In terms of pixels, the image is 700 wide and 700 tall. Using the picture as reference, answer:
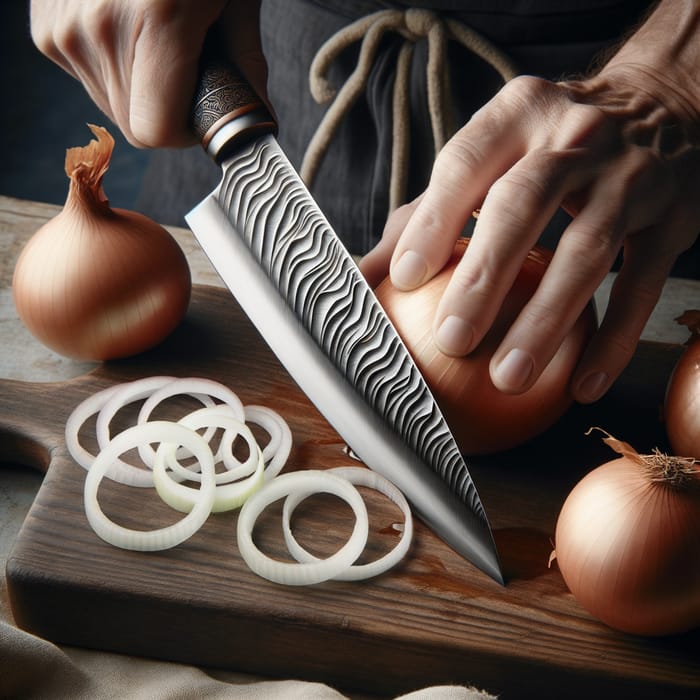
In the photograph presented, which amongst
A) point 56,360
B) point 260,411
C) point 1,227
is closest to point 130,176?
point 1,227

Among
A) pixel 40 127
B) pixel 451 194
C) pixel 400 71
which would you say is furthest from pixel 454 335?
pixel 40 127

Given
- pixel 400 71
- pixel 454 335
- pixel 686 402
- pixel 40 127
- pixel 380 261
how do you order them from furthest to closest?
pixel 40 127 < pixel 400 71 < pixel 380 261 < pixel 686 402 < pixel 454 335

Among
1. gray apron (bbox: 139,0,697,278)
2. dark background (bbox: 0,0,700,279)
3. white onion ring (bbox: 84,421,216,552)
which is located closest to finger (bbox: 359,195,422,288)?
white onion ring (bbox: 84,421,216,552)

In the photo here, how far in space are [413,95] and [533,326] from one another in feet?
2.36

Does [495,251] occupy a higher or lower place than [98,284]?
higher

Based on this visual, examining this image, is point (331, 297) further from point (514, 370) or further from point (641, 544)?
point (641, 544)

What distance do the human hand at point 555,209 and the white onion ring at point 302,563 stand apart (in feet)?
0.70

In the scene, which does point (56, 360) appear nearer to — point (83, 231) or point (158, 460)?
point (83, 231)

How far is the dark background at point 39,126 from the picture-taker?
10.3 feet

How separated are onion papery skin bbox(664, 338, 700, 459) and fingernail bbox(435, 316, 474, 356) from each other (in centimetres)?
29

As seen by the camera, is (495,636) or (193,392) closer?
(495,636)

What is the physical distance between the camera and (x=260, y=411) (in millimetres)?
1156

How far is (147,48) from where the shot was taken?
1130mm

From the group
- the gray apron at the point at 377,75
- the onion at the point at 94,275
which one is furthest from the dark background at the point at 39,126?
the onion at the point at 94,275
